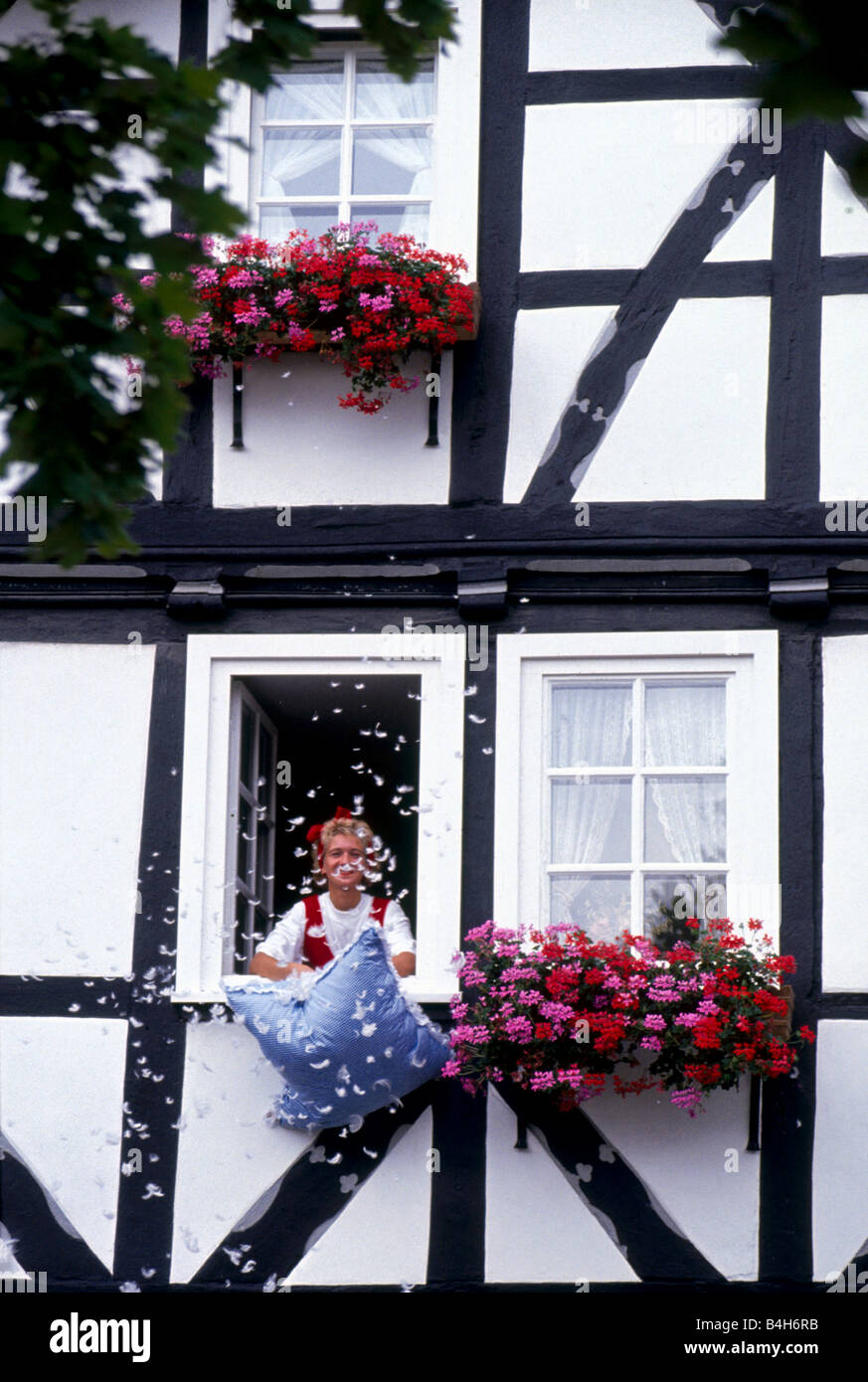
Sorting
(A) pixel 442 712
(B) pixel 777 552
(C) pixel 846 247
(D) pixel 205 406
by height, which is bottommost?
(A) pixel 442 712

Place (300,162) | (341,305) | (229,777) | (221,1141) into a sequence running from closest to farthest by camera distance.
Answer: (221,1141) < (341,305) < (229,777) < (300,162)

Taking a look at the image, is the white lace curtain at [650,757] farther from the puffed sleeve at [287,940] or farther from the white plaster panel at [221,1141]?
the white plaster panel at [221,1141]

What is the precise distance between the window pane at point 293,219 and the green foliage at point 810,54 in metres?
5.34

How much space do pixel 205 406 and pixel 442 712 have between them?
1527 mm

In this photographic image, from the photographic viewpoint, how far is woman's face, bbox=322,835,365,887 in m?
7.86

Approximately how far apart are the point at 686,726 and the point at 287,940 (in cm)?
167

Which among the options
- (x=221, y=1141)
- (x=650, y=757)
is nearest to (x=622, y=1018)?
(x=650, y=757)

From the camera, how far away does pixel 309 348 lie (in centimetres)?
815

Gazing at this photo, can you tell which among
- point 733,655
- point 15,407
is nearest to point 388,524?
point 733,655

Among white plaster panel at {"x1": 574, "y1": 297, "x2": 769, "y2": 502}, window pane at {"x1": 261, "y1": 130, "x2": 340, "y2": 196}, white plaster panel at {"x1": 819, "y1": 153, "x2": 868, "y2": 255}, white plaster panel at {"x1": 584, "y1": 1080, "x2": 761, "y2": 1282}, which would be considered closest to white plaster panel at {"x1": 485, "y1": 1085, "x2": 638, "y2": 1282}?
white plaster panel at {"x1": 584, "y1": 1080, "x2": 761, "y2": 1282}

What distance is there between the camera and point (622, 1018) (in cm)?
723

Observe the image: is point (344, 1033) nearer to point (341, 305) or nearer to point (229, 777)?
point (229, 777)

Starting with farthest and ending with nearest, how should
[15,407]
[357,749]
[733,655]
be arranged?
[357,749] < [733,655] < [15,407]
